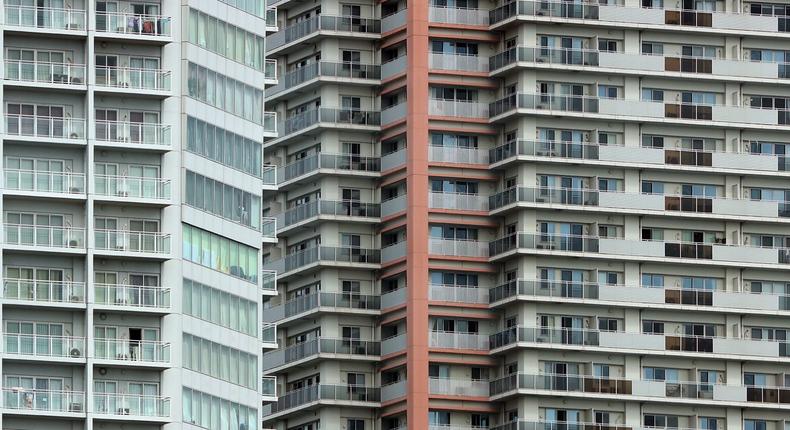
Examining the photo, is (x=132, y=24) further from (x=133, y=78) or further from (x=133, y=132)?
(x=133, y=132)

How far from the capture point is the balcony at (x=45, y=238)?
176 m

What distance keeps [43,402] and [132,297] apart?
23.0 feet

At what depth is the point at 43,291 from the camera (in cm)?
17588

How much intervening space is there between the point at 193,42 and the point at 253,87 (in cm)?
482

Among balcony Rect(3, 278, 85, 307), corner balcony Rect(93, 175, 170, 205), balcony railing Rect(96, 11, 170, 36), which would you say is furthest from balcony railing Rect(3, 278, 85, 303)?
balcony railing Rect(96, 11, 170, 36)

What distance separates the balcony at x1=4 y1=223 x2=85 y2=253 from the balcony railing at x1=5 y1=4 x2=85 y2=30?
32.5 feet

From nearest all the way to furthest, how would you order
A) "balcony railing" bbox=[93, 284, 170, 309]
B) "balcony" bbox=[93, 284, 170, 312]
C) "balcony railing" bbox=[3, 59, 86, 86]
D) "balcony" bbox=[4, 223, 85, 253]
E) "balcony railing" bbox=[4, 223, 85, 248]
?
"balcony" bbox=[4, 223, 85, 253]
"balcony railing" bbox=[4, 223, 85, 248]
"balcony" bbox=[93, 284, 170, 312]
"balcony railing" bbox=[93, 284, 170, 309]
"balcony railing" bbox=[3, 59, 86, 86]

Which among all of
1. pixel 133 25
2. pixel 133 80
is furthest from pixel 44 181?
pixel 133 25

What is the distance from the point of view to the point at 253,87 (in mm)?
184875

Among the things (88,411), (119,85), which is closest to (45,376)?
(88,411)

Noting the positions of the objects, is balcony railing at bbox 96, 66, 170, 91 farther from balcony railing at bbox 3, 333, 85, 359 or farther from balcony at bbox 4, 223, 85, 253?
balcony railing at bbox 3, 333, 85, 359

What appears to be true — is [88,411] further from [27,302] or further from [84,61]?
[84,61]

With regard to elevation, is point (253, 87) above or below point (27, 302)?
above

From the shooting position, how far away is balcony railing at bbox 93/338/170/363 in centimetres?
17612
